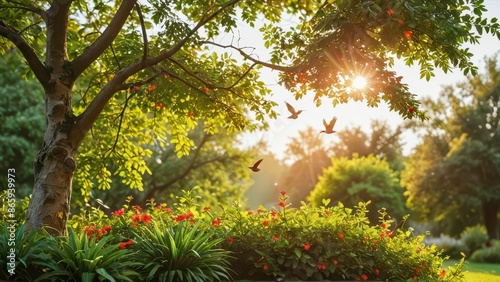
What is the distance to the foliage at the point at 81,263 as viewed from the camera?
16.8 ft

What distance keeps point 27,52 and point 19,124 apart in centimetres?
1422

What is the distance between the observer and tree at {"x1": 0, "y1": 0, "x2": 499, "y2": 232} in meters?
6.10

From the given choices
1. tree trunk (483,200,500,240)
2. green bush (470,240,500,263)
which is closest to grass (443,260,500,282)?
green bush (470,240,500,263)

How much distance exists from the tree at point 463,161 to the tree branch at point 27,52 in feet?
88.1

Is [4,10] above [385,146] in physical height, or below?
below

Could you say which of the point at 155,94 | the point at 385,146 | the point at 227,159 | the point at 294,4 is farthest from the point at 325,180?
the point at 385,146

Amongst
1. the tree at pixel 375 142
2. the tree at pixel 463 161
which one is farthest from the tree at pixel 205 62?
the tree at pixel 375 142

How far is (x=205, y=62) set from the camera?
8977 millimetres

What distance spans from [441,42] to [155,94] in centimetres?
471

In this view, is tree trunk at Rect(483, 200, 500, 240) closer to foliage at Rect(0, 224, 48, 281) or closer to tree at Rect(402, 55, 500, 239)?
tree at Rect(402, 55, 500, 239)

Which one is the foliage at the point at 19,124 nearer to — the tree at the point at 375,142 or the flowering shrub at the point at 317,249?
the flowering shrub at the point at 317,249

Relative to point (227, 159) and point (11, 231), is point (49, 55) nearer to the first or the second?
point (11, 231)

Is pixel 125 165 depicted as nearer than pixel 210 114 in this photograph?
No

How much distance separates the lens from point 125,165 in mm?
9844
